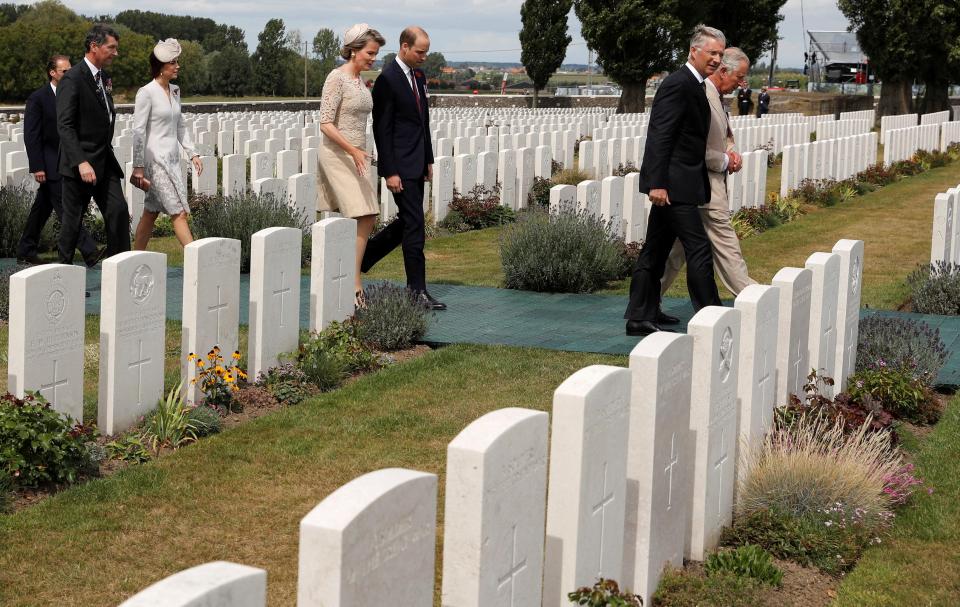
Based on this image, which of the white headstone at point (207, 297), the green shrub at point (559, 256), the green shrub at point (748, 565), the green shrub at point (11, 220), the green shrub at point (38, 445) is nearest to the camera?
the green shrub at point (748, 565)

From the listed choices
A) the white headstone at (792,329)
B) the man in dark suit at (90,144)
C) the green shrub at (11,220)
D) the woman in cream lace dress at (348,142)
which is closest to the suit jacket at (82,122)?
the man in dark suit at (90,144)

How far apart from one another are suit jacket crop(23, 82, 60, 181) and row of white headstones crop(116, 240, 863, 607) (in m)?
6.72

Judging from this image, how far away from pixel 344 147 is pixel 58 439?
367 centimetres

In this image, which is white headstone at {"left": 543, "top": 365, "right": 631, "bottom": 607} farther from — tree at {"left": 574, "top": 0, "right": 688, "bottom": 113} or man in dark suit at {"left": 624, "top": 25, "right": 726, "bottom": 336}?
tree at {"left": 574, "top": 0, "right": 688, "bottom": 113}

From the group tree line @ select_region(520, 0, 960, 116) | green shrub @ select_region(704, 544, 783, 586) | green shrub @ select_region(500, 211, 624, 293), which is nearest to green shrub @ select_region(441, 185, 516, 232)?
green shrub @ select_region(500, 211, 624, 293)

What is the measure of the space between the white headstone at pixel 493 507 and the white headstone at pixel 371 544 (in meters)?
0.11

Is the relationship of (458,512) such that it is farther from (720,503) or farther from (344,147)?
(344,147)

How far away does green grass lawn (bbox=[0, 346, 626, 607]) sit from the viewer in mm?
4398

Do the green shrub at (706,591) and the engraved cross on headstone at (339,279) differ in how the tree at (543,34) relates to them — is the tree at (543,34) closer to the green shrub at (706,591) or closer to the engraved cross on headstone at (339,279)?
the engraved cross on headstone at (339,279)

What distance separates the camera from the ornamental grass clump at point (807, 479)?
496cm

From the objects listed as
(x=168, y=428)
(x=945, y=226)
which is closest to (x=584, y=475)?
(x=168, y=428)

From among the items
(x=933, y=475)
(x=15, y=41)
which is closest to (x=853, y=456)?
(x=933, y=475)

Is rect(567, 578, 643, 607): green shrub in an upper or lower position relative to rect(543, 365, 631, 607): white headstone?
lower

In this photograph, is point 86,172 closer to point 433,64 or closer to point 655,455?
point 655,455
